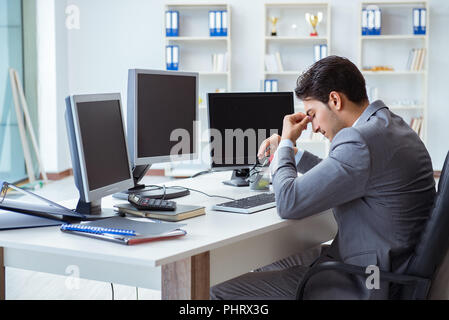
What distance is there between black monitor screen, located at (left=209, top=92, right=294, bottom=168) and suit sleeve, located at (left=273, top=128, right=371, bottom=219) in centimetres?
97

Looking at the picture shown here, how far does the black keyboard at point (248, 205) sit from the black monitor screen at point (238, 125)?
56cm

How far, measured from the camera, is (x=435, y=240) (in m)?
1.71

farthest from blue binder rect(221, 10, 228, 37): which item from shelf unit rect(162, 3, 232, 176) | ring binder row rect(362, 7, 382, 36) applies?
ring binder row rect(362, 7, 382, 36)

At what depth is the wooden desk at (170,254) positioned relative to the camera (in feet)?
5.19

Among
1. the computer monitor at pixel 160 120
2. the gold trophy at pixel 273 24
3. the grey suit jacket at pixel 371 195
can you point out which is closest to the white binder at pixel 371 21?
the gold trophy at pixel 273 24

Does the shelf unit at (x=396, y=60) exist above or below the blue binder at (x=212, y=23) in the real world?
below

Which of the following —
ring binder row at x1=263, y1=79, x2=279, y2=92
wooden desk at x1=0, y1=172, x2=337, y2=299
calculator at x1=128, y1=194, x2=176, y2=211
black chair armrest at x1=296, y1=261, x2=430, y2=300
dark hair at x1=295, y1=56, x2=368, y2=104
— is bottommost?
black chair armrest at x1=296, y1=261, x2=430, y2=300

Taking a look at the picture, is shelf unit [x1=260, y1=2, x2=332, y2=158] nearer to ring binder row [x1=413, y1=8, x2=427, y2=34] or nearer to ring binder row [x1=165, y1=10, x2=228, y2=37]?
ring binder row [x1=165, y1=10, x2=228, y2=37]

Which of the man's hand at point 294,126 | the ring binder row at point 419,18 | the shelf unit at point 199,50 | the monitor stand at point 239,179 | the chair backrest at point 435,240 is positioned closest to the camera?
the chair backrest at point 435,240

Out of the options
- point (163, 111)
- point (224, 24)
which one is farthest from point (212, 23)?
point (163, 111)

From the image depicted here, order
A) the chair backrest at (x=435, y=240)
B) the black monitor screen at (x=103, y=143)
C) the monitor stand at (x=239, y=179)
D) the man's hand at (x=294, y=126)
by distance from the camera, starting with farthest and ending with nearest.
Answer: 1. the monitor stand at (x=239, y=179)
2. the man's hand at (x=294, y=126)
3. the black monitor screen at (x=103, y=143)
4. the chair backrest at (x=435, y=240)

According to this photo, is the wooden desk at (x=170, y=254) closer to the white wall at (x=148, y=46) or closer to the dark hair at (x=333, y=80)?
the dark hair at (x=333, y=80)

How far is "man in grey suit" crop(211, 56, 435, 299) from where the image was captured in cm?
180
